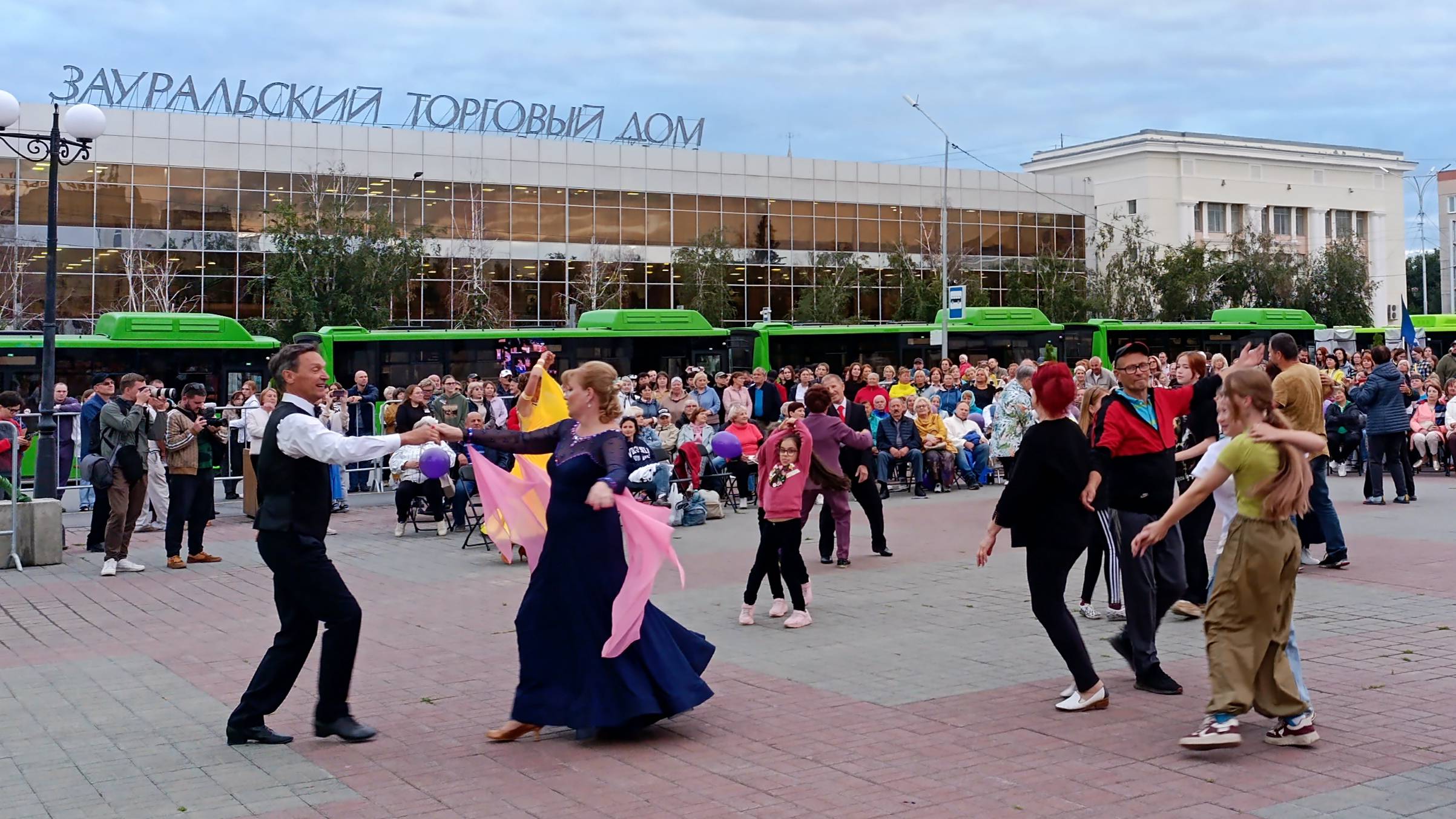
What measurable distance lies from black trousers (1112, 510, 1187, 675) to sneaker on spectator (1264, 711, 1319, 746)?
4.02 feet

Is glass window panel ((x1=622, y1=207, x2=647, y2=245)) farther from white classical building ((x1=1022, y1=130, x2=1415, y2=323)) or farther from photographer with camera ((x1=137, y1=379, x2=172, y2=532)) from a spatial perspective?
photographer with camera ((x1=137, y1=379, x2=172, y2=532))

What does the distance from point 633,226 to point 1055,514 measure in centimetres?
5395

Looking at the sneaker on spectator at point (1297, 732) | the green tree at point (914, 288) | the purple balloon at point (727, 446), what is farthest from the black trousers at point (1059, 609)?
the green tree at point (914, 288)

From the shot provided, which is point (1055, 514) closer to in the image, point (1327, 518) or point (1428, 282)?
point (1327, 518)

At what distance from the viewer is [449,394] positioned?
19.0 m

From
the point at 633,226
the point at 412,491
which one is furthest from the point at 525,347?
the point at 633,226

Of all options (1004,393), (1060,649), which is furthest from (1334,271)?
(1060,649)

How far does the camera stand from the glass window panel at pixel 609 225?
5938cm

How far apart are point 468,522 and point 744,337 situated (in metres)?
16.6

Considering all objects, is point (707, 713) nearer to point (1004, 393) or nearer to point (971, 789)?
point (971, 789)

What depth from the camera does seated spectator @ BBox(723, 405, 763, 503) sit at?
1817 cm

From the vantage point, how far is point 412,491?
641 inches

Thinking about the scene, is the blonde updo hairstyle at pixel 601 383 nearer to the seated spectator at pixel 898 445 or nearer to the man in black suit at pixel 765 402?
the seated spectator at pixel 898 445

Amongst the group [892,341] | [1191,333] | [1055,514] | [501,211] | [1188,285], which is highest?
[501,211]
